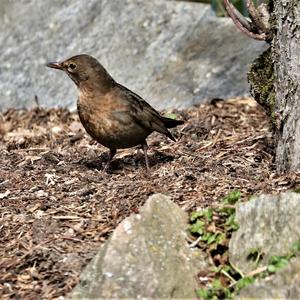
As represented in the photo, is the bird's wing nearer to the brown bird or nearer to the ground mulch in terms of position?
the brown bird

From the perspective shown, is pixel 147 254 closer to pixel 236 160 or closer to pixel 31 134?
pixel 236 160

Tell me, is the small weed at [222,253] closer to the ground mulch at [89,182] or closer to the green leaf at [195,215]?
the green leaf at [195,215]

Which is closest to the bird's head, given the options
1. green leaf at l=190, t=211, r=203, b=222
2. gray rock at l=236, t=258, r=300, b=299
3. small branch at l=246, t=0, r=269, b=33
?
small branch at l=246, t=0, r=269, b=33

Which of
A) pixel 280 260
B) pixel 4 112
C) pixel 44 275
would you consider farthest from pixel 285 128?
pixel 4 112

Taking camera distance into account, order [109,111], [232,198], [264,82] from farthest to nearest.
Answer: [109,111] < [264,82] < [232,198]

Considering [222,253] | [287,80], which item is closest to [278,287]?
[222,253]

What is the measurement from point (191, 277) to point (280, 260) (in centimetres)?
51

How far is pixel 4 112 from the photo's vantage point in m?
9.61

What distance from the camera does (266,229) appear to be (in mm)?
4750

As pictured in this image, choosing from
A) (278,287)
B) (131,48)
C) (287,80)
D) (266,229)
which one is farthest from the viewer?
(131,48)

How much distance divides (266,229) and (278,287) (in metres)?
0.65

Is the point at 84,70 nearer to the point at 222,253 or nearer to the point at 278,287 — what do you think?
the point at 222,253

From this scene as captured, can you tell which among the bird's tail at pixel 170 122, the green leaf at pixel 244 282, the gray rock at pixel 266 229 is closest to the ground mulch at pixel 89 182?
the bird's tail at pixel 170 122

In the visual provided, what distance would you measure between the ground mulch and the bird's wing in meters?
0.26
